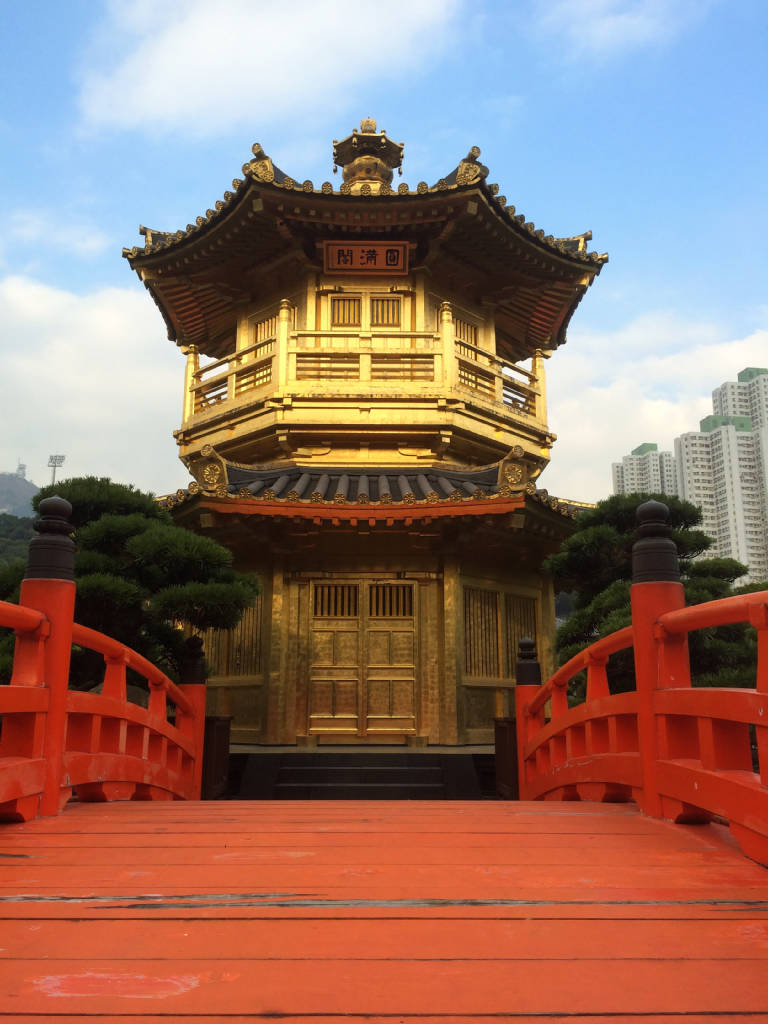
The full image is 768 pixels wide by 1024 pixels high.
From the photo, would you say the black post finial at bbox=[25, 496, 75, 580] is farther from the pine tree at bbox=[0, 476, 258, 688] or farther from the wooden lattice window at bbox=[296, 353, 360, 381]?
the wooden lattice window at bbox=[296, 353, 360, 381]

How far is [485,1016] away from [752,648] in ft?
21.9

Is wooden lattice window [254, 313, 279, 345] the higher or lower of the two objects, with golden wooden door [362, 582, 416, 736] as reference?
higher

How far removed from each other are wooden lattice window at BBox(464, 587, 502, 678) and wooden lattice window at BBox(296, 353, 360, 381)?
4.15 metres

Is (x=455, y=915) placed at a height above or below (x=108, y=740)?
below

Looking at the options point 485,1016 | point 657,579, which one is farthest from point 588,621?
point 485,1016

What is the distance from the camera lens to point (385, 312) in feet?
45.6

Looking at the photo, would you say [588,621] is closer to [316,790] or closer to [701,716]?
[316,790]

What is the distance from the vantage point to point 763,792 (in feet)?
9.58

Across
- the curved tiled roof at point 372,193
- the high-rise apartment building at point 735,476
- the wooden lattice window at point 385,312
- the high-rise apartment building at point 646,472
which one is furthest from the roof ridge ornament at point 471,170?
the high-rise apartment building at point 646,472

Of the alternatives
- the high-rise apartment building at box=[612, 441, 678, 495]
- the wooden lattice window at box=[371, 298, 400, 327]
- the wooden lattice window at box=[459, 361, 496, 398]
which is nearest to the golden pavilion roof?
the wooden lattice window at box=[371, 298, 400, 327]

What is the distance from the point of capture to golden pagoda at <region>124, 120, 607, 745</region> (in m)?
10.8

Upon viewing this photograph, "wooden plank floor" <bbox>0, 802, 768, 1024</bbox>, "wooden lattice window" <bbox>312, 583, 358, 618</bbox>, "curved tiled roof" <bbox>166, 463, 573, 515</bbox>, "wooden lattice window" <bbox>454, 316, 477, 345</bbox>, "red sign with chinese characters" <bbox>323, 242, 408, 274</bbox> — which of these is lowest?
"wooden plank floor" <bbox>0, 802, 768, 1024</bbox>

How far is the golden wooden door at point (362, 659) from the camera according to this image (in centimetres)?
1076

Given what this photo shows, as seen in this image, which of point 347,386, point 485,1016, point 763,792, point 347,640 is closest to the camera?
point 485,1016
